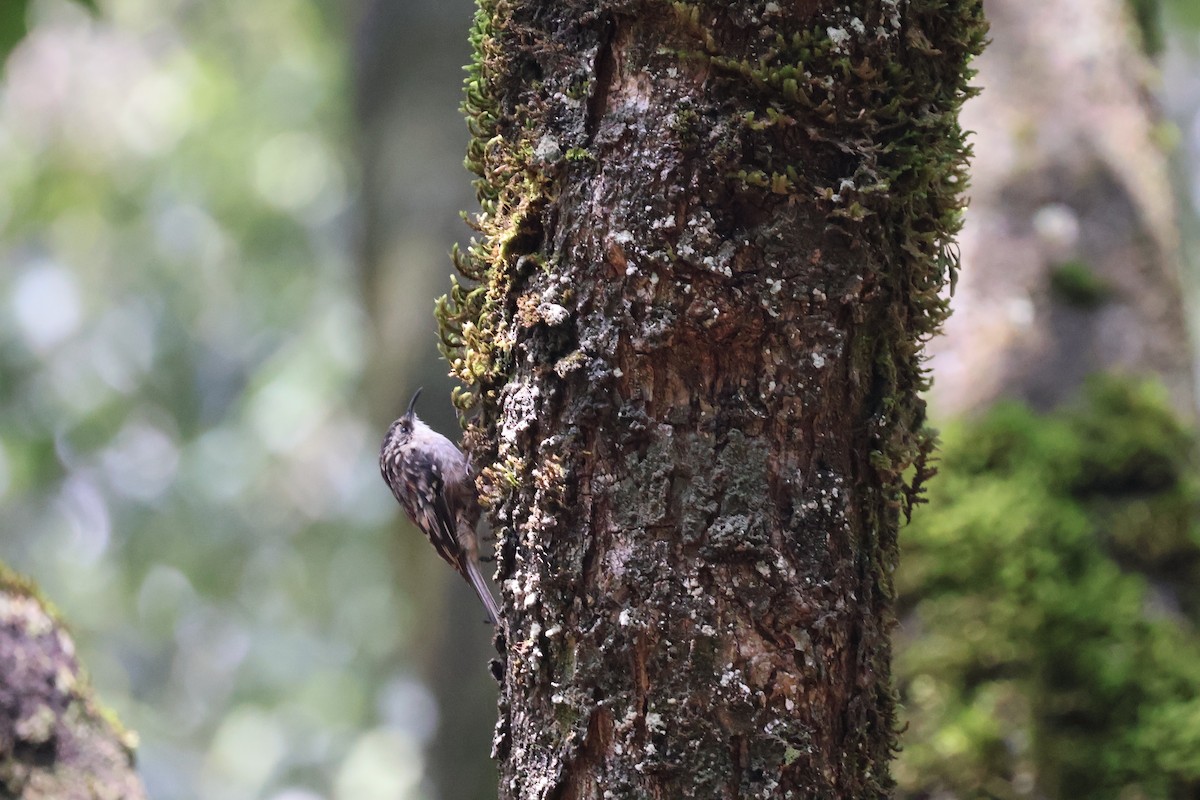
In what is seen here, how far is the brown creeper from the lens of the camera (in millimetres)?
3652

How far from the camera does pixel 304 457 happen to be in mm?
16781

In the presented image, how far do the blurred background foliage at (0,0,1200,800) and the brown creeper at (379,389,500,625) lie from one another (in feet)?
2.72

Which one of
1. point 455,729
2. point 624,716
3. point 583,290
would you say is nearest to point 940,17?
point 583,290

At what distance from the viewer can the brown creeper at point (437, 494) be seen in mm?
3652

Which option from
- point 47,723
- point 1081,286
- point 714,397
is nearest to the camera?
point 714,397

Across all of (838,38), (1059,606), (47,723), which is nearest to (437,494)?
(47,723)

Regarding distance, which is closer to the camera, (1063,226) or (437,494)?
(437,494)

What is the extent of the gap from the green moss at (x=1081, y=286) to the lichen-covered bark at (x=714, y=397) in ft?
8.82

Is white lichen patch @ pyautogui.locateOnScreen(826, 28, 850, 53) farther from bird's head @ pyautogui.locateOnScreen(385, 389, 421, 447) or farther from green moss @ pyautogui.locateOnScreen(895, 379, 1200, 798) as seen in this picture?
bird's head @ pyautogui.locateOnScreen(385, 389, 421, 447)

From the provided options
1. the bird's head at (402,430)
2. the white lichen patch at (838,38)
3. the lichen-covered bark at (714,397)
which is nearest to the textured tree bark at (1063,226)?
the bird's head at (402,430)

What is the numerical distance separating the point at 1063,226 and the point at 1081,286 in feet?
0.89

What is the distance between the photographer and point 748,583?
1759mm

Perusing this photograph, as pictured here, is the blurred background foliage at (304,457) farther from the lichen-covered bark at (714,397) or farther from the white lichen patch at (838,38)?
the white lichen patch at (838,38)

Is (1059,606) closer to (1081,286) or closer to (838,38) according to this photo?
(1081,286)
